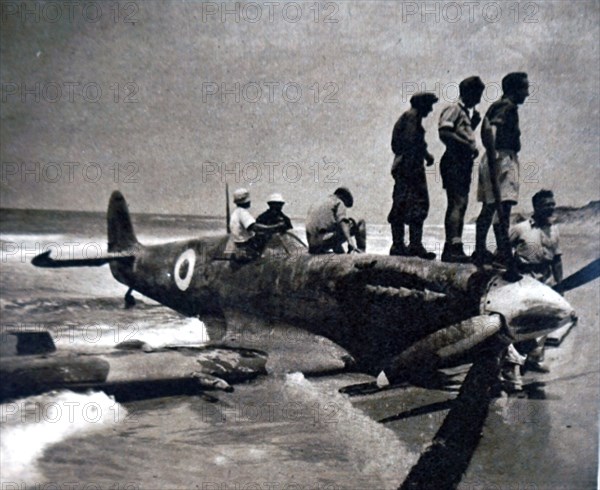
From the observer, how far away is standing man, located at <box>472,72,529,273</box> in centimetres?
280

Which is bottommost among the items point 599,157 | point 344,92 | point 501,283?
point 501,283

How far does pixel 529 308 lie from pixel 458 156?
80 centimetres

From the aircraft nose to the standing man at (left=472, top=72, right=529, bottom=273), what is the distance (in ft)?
0.72

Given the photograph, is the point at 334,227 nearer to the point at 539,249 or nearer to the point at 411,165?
the point at 411,165

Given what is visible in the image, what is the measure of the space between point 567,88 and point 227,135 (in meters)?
1.69

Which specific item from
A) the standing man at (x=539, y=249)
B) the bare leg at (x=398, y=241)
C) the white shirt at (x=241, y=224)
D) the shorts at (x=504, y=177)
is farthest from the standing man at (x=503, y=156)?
the white shirt at (x=241, y=224)

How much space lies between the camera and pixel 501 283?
266 centimetres

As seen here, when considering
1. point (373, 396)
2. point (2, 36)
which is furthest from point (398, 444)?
point (2, 36)

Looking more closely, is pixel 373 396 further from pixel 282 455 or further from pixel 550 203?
pixel 550 203

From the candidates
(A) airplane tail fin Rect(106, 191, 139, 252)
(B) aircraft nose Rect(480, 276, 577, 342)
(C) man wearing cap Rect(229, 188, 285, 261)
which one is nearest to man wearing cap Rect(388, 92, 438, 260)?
(B) aircraft nose Rect(480, 276, 577, 342)

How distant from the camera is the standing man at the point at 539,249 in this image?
2.87m

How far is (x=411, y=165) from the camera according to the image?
286 cm

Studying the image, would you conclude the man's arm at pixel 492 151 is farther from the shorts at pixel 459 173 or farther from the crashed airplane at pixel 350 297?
the crashed airplane at pixel 350 297

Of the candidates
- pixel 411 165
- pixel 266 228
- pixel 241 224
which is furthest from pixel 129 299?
pixel 411 165
